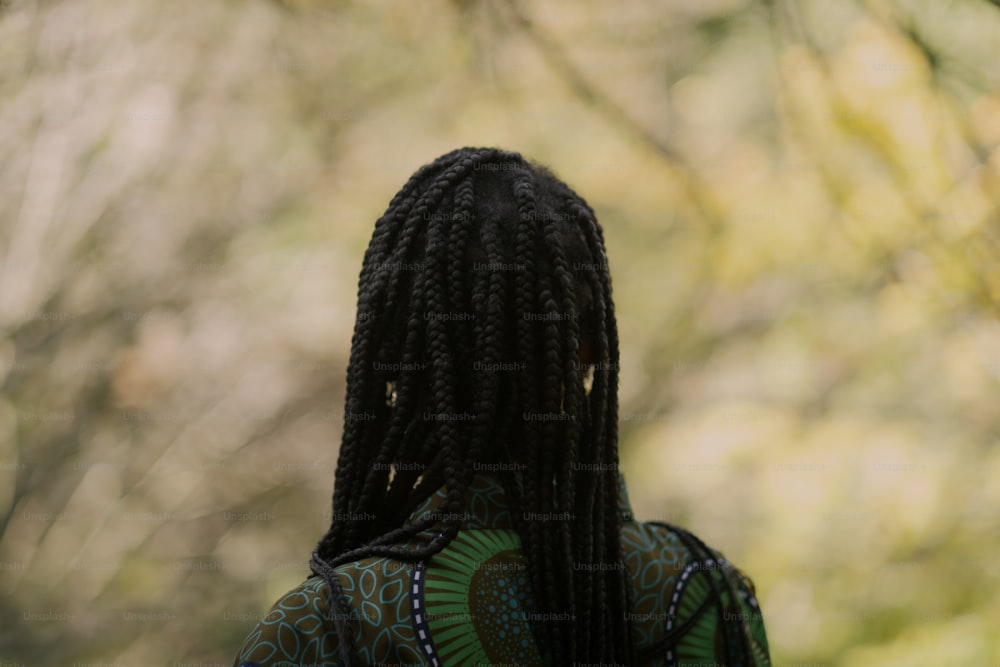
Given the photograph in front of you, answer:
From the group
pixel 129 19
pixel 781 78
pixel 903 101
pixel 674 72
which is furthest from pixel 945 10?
pixel 129 19

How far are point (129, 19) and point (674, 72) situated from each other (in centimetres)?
163

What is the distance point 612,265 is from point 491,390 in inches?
69.6

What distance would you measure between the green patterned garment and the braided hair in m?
0.02

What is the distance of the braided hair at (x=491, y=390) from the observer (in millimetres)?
779

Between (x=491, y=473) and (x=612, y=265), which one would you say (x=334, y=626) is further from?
(x=612, y=265)

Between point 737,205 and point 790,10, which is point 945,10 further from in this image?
point 737,205

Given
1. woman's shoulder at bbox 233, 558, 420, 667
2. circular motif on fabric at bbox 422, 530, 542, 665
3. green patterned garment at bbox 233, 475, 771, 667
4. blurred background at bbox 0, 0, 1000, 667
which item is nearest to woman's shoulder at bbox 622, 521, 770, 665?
green patterned garment at bbox 233, 475, 771, 667

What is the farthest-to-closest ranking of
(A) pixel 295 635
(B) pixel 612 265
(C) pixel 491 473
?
→ (B) pixel 612 265 → (C) pixel 491 473 → (A) pixel 295 635

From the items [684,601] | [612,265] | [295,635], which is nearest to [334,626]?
[295,635]

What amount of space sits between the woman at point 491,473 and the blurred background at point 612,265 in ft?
5.29

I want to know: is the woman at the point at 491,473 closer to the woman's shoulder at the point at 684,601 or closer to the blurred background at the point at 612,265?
the woman's shoulder at the point at 684,601

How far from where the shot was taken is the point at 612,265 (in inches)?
98.1

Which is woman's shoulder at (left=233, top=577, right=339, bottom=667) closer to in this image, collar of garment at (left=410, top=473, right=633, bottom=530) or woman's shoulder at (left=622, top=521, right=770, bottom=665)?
collar of garment at (left=410, top=473, right=633, bottom=530)

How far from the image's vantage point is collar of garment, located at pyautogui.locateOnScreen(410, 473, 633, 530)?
779 mm
